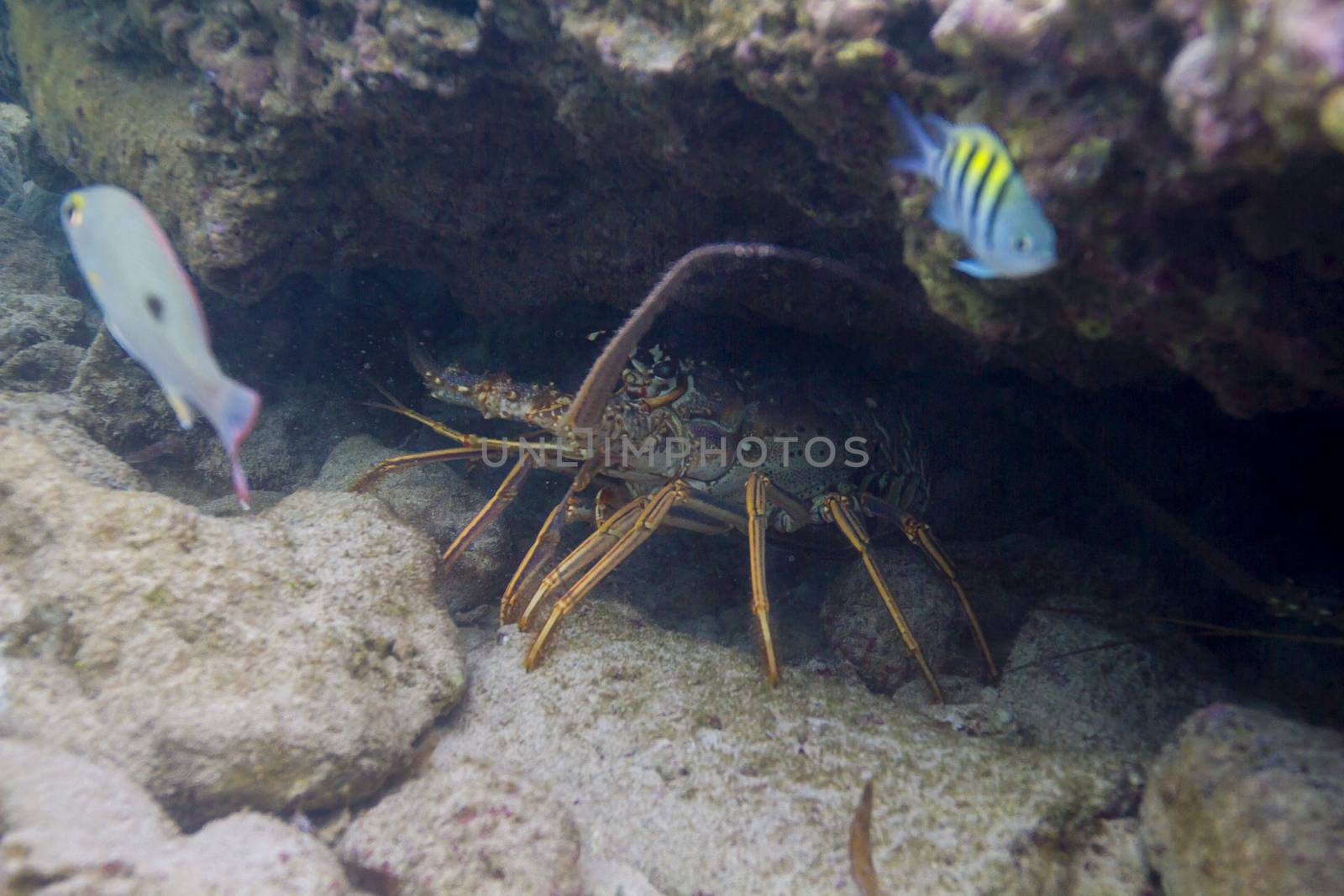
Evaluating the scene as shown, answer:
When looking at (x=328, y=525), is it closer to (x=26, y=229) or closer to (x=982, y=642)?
(x=982, y=642)

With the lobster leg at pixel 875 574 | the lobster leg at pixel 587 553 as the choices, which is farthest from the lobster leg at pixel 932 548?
the lobster leg at pixel 587 553

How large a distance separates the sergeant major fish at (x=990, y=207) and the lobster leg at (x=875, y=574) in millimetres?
2174

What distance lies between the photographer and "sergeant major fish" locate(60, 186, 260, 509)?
149 centimetres

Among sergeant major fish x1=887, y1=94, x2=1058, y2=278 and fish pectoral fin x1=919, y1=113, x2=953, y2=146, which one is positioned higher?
fish pectoral fin x1=919, y1=113, x2=953, y2=146

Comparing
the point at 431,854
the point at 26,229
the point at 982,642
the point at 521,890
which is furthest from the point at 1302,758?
the point at 26,229

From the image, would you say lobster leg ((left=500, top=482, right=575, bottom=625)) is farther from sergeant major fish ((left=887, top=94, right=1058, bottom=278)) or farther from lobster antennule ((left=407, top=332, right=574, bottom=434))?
sergeant major fish ((left=887, top=94, right=1058, bottom=278))

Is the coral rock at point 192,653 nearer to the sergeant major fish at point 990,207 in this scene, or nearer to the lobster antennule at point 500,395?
the lobster antennule at point 500,395

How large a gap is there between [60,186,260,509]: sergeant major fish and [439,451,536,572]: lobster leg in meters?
2.33

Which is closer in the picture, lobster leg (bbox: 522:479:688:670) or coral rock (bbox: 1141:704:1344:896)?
coral rock (bbox: 1141:704:1344:896)

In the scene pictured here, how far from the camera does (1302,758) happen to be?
1924 millimetres

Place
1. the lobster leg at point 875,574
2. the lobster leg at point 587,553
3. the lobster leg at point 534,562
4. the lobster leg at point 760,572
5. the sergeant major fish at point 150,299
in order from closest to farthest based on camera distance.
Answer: the sergeant major fish at point 150,299 < the lobster leg at point 760,572 < the lobster leg at point 875,574 < the lobster leg at point 587,553 < the lobster leg at point 534,562

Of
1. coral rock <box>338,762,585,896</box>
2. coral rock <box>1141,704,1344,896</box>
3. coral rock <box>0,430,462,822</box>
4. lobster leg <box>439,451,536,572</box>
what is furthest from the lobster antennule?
coral rock <box>1141,704,1344,896</box>

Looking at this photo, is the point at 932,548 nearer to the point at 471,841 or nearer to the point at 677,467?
the point at 677,467

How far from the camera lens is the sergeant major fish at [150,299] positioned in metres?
1.49
